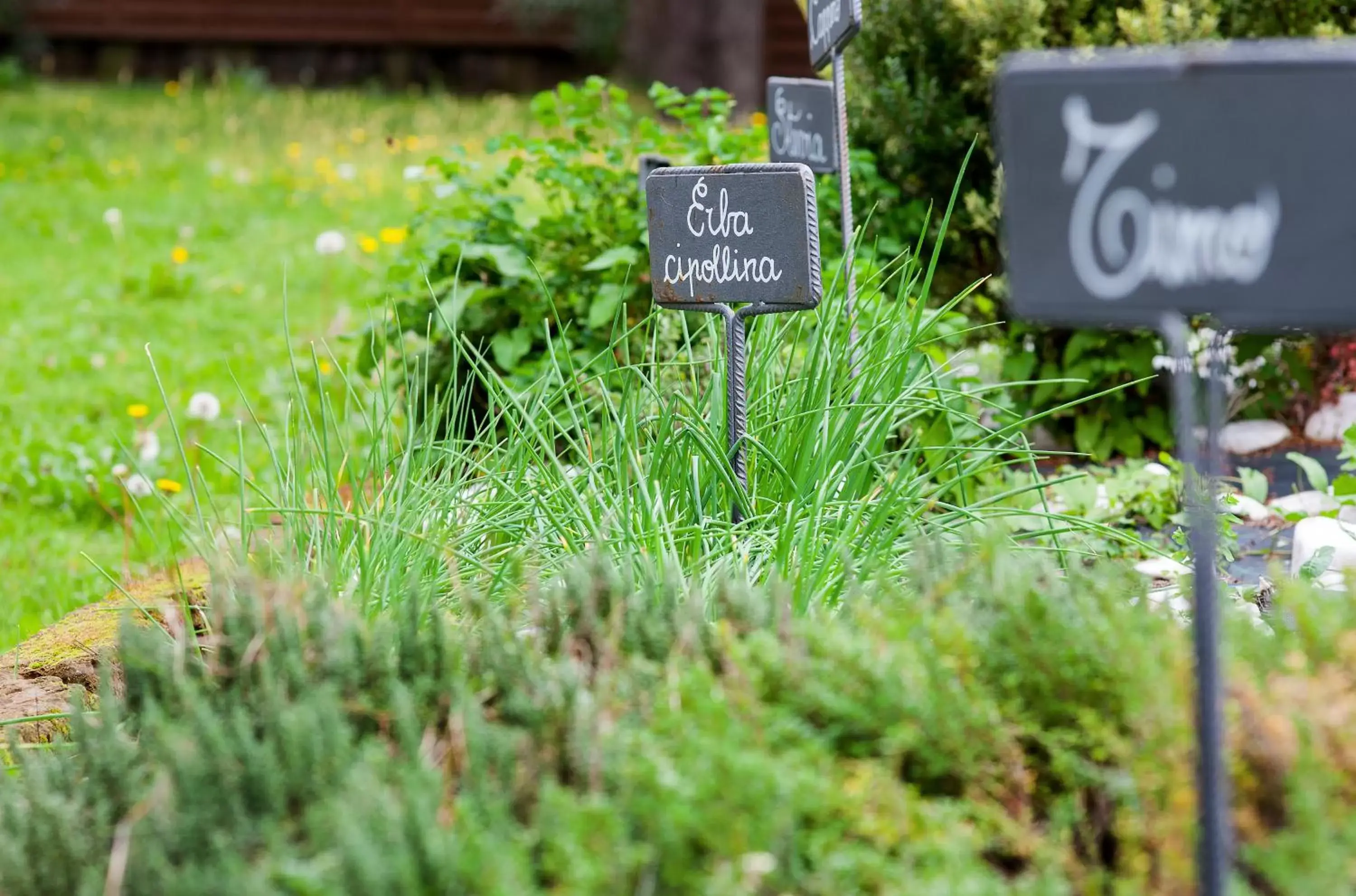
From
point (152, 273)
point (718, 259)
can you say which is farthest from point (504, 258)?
point (152, 273)

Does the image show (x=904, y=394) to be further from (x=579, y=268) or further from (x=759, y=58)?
(x=759, y=58)

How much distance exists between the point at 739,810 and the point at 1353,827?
1.82 feet

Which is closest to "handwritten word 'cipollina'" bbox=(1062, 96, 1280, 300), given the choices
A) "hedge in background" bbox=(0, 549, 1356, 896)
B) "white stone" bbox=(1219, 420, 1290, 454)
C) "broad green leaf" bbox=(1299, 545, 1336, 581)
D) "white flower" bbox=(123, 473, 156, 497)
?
"hedge in background" bbox=(0, 549, 1356, 896)

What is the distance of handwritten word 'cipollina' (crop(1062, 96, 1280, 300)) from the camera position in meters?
1.33

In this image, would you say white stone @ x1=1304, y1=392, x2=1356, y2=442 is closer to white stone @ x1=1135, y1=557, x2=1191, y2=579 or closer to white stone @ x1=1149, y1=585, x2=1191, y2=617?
white stone @ x1=1135, y1=557, x2=1191, y2=579

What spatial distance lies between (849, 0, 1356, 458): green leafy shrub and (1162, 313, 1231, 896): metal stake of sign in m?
2.48

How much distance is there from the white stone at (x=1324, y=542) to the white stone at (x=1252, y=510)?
1.03 feet

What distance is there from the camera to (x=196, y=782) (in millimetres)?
1478

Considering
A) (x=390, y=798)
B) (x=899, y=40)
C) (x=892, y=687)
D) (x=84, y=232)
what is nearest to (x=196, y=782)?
(x=390, y=798)

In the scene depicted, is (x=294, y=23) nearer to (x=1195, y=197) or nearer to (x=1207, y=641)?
(x=1195, y=197)

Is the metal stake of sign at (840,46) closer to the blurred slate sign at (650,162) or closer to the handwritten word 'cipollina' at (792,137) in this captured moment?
the handwritten word 'cipollina' at (792,137)

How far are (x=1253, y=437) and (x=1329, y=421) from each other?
246 mm

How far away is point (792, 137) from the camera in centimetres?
371

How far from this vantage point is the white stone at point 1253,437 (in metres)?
3.98
